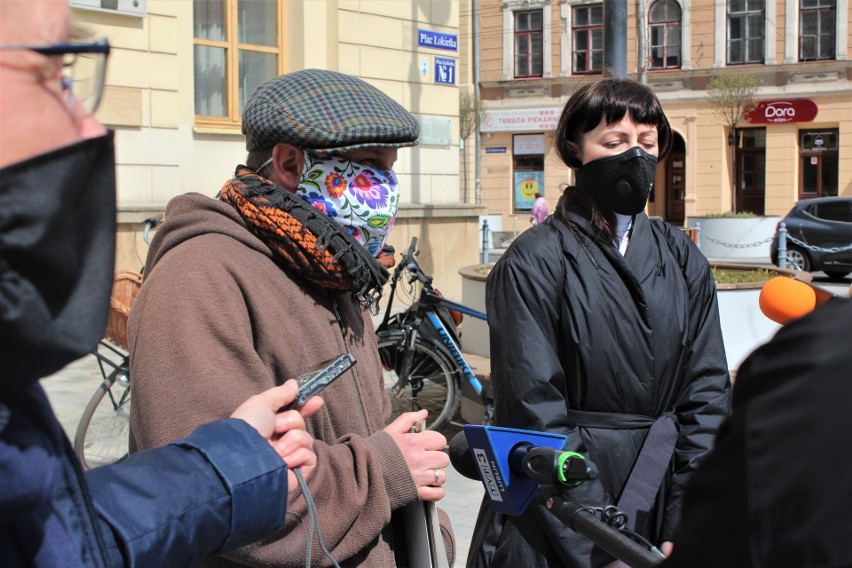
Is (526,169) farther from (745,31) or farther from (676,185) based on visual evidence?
(745,31)

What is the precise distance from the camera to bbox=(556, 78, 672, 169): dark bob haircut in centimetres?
279

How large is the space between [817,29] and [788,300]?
32.1 meters

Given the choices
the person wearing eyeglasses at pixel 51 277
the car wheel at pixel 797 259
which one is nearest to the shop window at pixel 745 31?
the car wheel at pixel 797 259

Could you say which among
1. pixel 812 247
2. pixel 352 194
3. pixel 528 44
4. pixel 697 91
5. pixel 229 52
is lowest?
pixel 812 247

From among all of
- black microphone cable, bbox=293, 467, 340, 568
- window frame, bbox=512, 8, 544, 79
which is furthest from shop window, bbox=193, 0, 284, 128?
window frame, bbox=512, 8, 544, 79

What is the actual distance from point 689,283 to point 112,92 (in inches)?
315

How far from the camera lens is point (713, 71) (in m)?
31.2

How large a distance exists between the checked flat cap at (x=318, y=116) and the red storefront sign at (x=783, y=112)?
101 feet

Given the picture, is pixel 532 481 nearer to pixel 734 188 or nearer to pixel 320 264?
pixel 320 264

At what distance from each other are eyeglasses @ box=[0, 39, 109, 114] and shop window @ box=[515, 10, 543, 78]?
1333 inches

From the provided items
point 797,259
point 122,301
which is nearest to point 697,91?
point 797,259

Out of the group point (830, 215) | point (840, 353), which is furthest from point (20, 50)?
point (830, 215)

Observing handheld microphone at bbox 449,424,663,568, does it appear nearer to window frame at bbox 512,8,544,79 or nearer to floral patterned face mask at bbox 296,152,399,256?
floral patterned face mask at bbox 296,152,399,256

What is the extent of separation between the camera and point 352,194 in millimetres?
2195
